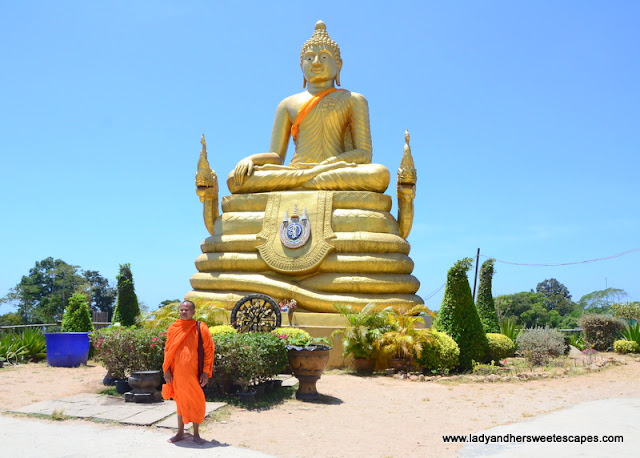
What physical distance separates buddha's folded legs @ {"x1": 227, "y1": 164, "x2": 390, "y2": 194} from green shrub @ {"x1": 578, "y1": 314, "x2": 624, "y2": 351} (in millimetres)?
7641

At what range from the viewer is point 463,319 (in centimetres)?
1205

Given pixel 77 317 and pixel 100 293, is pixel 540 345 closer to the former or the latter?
pixel 77 317

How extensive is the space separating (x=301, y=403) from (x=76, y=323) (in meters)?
8.26

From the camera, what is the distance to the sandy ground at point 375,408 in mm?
6191

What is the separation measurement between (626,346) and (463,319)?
6473mm

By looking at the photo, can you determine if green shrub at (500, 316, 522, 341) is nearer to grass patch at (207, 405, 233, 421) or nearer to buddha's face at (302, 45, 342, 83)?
buddha's face at (302, 45, 342, 83)

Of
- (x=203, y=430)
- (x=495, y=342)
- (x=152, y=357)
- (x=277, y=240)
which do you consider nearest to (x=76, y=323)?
(x=277, y=240)

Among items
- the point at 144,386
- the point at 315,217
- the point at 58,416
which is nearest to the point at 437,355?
the point at 315,217

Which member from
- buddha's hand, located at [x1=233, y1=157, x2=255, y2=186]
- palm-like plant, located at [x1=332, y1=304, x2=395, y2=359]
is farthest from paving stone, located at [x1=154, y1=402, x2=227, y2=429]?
buddha's hand, located at [x1=233, y1=157, x2=255, y2=186]

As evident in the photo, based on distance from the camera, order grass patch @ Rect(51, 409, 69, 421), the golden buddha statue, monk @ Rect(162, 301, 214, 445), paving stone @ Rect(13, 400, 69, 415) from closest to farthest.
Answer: monk @ Rect(162, 301, 214, 445)
grass patch @ Rect(51, 409, 69, 421)
paving stone @ Rect(13, 400, 69, 415)
the golden buddha statue

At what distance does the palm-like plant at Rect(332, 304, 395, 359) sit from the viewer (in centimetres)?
1130

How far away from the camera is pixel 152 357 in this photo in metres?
8.28

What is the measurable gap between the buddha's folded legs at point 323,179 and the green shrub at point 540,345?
532cm

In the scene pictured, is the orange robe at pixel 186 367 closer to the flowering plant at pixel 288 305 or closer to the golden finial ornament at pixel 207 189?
the flowering plant at pixel 288 305
